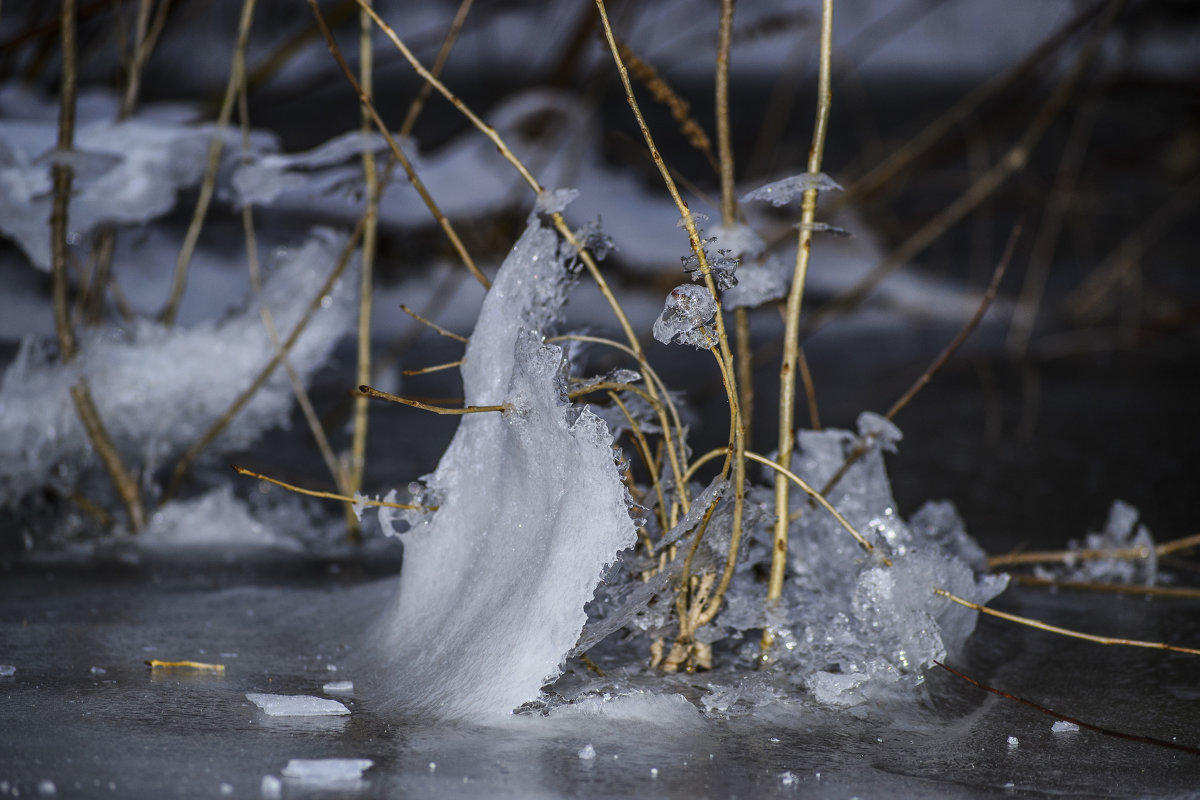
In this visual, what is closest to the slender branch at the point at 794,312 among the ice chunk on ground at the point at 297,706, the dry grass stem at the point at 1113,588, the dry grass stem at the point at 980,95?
the ice chunk on ground at the point at 297,706

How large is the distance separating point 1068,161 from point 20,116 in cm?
246

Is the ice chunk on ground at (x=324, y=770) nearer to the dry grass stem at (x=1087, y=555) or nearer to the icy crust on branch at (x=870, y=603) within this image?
the icy crust on branch at (x=870, y=603)

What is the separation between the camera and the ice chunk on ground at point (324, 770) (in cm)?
85

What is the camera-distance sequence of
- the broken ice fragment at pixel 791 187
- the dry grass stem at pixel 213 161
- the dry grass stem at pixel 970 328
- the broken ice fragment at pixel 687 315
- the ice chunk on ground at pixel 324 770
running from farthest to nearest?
the dry grass stem at pixel 213 161, the dry grass stem at pixel 970 328, the broken ice fragment at pixel 791 187, the broken ice fragment at pixel 687 315, the ice chunk on ground at pixel 324 770

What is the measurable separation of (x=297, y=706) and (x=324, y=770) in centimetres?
18

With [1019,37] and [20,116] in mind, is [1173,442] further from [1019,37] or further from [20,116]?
[1019,37]

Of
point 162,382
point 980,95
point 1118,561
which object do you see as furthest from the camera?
point 980,95

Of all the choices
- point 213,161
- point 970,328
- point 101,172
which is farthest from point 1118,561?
point 101,172

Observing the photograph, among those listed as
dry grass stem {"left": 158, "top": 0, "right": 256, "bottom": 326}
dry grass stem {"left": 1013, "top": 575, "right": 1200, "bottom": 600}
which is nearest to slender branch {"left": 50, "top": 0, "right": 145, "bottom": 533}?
dry grass stem {"left": 158, "top": 0, "right": 256, "bottom": 326}

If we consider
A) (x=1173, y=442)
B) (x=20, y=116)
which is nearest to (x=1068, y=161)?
(x=1173, y=442)

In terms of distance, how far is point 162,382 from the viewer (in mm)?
1870

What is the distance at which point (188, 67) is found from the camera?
6.87 metres

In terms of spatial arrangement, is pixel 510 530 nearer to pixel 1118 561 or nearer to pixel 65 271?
pixel 65 271

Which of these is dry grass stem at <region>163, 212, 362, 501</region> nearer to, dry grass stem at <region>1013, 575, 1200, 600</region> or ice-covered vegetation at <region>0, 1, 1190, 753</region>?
ice-covered vegetation at <region>0, 1, 1190, 753</region>
